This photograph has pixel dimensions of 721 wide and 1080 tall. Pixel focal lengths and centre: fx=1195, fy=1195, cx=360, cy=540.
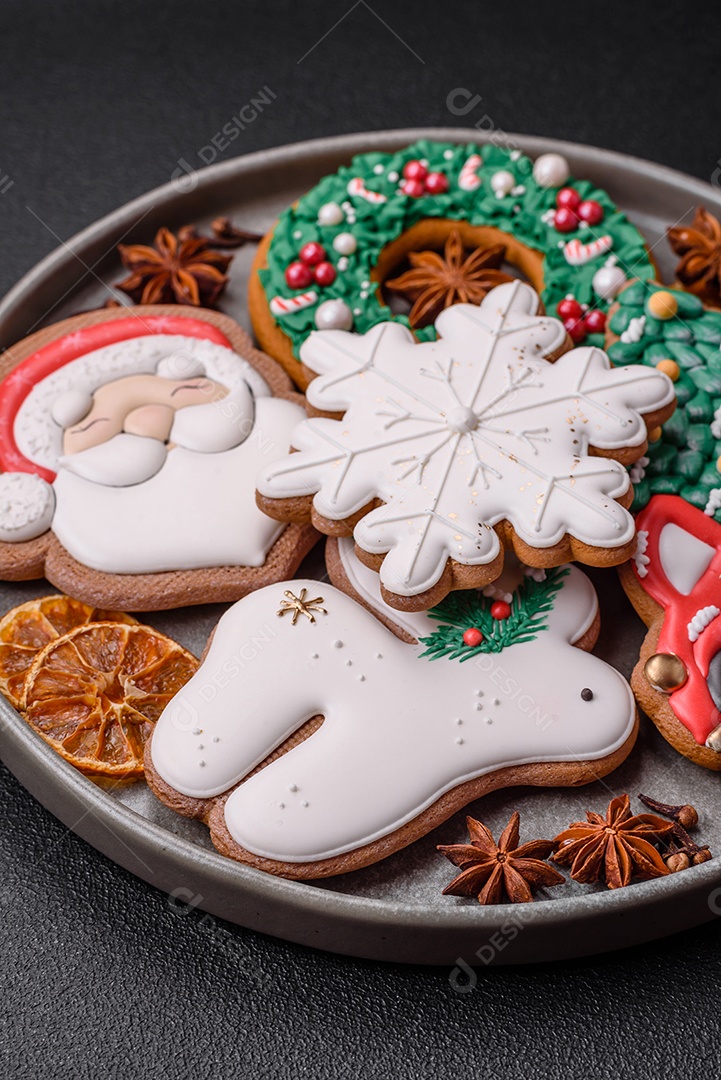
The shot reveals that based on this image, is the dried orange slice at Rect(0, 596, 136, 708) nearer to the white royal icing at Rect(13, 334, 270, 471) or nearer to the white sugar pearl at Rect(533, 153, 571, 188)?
the white royal icing at Rect(13, 334, 270, 471)

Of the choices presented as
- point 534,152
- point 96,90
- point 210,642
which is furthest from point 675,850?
point 96,90

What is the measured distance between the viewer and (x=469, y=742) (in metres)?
2.13

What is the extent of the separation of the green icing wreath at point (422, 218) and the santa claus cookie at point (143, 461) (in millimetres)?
226

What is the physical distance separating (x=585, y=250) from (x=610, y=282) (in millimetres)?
103

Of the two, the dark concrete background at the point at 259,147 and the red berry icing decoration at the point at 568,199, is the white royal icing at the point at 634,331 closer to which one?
the red berry icing decoration at the point at 568,199

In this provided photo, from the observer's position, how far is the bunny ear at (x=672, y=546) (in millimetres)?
2307

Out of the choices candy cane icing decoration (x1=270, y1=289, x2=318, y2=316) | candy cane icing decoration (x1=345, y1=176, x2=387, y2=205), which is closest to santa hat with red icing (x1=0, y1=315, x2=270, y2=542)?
candy cane icing decoration (x1=270, y1=289, x2=318, y2=316)

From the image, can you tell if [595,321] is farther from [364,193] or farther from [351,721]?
[351,721]

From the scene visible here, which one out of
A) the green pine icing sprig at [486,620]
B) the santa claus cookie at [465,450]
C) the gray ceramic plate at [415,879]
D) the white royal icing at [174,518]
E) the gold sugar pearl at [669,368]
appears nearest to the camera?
the gray ceramic plate at [415,879]

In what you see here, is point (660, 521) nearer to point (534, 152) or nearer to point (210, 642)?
point (210, 642)

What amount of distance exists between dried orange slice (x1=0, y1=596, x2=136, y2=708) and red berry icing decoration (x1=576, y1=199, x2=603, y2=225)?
135 cm

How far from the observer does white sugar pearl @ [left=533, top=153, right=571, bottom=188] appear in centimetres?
273

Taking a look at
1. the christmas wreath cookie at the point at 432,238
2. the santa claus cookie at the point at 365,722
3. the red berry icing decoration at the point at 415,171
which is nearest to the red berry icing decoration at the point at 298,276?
the christmas wreath cookie at the point at 432,238

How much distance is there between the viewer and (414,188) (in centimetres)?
272
